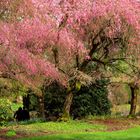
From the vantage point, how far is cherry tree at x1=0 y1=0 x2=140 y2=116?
57.9 ft

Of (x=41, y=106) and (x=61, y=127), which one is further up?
(x=41, y=106)

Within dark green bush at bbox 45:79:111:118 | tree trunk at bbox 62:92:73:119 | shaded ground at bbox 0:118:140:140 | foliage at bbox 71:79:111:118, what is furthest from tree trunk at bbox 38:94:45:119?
shaded ground at bbox 0:118:140:140

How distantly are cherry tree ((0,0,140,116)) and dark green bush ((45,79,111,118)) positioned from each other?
2443 mm

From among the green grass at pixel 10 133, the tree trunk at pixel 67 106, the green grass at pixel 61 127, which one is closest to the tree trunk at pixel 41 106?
the tree trunk at pixel 67 106

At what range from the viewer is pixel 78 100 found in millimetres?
26250

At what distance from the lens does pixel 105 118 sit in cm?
2584

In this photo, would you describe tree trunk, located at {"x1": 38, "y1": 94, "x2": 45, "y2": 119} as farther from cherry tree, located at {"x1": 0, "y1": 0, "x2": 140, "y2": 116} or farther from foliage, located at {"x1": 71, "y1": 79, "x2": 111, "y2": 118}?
cherry tree, located at {"x1": 0, "y1": 0, "x2": 140, "y2": 116}

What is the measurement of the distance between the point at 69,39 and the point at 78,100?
690cm

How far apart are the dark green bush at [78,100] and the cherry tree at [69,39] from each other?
8.02 feet

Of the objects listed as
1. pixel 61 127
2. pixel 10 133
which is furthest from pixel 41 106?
pixel 10 133

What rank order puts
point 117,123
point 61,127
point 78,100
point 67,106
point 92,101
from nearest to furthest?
point 61,127 → point 67,106 → point 117,123 → point 78,100 → point 92,101

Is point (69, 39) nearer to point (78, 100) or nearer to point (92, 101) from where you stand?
point (78, 100)

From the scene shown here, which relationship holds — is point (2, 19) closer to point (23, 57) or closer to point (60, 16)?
point (23, 57)

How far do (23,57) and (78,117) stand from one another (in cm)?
986
